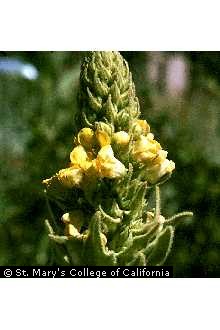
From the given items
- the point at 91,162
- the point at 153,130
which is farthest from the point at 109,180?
the point at 153,130

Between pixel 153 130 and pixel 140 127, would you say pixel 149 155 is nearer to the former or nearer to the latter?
pixel 140 127

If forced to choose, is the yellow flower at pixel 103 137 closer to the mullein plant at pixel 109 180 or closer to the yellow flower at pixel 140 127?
the mullein plant at pixel 109 180

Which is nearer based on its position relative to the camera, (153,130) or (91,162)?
(91,162)

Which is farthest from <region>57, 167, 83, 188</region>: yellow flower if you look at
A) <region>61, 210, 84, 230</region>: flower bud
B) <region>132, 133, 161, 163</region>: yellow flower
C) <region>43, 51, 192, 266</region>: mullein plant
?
<region>132, 133, 161, 163</region>: yellow flower

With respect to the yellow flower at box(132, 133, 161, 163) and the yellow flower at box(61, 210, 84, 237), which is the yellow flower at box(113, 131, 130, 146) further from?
the yellow flower at box(61, 210, 84, 237)

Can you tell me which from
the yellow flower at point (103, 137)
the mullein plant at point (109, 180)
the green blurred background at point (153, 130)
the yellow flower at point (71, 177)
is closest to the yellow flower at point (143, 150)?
the mullein plant at point (109, 180)
